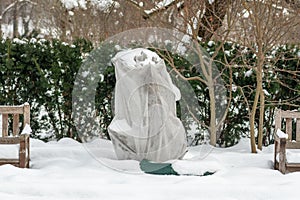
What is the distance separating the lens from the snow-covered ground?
3988mm

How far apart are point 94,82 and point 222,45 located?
5.53ft

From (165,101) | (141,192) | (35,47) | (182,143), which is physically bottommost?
(141,192)

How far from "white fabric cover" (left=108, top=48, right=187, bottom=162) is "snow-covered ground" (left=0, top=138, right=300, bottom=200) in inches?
7.8

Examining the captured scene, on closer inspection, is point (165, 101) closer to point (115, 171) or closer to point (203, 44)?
point (115, 171)

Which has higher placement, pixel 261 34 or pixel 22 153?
pixel 261 34

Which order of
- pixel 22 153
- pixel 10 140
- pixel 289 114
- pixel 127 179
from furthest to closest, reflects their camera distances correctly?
pixel 289 114 → pixel 10 140 → pixel 22 153 → pixel 127 179

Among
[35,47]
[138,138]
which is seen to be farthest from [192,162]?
[35,47]

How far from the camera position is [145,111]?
15.9ft

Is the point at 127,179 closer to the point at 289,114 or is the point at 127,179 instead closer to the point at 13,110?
the point at 13,110

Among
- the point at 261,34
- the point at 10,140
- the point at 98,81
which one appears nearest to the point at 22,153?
the point at 10,140

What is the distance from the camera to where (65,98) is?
251 inches

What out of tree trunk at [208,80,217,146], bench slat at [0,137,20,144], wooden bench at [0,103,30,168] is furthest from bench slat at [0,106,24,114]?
tree trunk at [208,80,217,146]

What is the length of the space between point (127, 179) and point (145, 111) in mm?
726

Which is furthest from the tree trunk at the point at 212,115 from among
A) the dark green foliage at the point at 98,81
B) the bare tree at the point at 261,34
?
the bare tree at the point at 261,34
